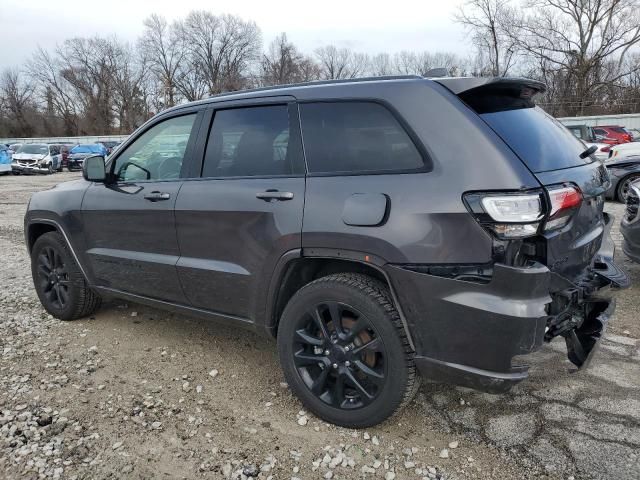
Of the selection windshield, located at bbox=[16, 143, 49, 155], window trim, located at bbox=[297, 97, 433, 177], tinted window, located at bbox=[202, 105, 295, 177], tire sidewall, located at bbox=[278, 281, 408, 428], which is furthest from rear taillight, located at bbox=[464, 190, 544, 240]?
windshield, located at bbox=[16, 143, 49, 155]

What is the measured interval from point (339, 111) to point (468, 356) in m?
1.45

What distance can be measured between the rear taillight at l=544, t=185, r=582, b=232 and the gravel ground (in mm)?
1174

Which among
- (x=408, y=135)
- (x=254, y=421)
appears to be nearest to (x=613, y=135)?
(x=408, y=135)

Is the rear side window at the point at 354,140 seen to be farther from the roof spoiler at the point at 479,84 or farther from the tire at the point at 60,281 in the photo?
the tire at the point at 60,281

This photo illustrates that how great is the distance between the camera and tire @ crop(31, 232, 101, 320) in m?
4.31

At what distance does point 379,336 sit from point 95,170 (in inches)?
99.0

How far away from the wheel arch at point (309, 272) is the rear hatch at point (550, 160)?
767 millimetres

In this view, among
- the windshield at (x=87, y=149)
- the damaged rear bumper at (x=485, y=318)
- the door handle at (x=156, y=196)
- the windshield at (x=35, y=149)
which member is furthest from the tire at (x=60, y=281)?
the windshield at (x=87, y=149)

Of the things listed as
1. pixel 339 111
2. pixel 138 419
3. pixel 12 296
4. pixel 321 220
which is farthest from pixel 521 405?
pixel 12 296

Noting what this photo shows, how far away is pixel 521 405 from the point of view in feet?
9.95

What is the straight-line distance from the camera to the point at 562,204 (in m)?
2.39

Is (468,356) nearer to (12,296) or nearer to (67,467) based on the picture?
(67,467)

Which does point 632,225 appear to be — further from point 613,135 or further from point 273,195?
point 613,135

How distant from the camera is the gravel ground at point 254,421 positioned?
253cm
